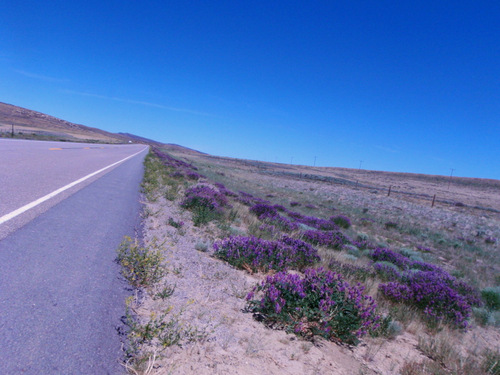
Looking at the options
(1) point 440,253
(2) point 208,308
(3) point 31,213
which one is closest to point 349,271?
(2) point 208,308

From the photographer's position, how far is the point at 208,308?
370 cm

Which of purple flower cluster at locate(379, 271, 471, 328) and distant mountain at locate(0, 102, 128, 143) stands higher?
distant mountain at locate(0, 102, 128, 143)

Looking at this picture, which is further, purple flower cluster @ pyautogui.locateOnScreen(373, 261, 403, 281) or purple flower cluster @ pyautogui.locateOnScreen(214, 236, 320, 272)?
purple flower cluster @ pyautogui.locateOnScreen(373, 261, 403, 281)

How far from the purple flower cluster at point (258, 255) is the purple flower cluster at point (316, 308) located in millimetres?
1374

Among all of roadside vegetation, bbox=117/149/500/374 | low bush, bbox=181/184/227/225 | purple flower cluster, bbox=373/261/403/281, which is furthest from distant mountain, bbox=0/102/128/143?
purple flower cluster, bbox=373/261/403/281

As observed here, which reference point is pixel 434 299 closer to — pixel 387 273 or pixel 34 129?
pixel 387 273

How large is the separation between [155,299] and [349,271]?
15.8 feet

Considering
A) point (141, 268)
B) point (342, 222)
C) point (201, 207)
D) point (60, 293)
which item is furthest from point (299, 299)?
point (342, 222)

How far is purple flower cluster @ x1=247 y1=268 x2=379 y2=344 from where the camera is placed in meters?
3.77

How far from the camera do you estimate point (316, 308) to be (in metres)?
3.95

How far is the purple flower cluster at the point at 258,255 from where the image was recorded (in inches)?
225

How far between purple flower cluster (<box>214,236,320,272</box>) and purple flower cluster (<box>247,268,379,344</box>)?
137 centimetres

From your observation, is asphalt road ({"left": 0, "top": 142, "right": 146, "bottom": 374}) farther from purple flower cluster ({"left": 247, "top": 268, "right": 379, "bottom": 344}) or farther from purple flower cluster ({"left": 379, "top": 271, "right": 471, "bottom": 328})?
purple flower cluster ({"left": 379, "top": 271, "right": 471, "bottom": 328})

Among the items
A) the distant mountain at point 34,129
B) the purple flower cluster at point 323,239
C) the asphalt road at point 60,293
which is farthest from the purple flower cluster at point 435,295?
the distant mountain at point 34,129
